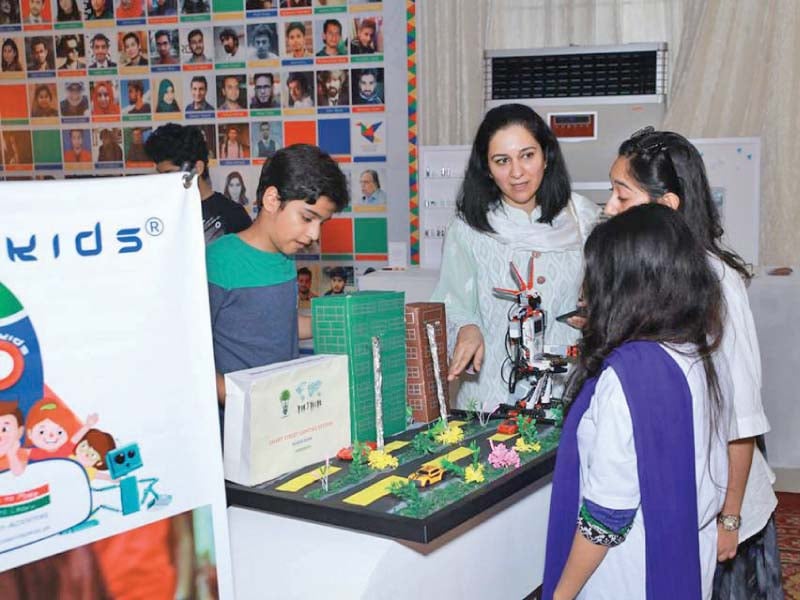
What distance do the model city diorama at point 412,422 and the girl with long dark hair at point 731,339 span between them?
0.33 m

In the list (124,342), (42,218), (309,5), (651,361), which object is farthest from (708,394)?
(309,5)

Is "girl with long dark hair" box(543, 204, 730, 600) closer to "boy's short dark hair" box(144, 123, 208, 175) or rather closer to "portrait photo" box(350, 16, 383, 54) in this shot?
"boy's short dark hair" box(144, 123, 208, 175)

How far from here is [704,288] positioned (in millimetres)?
1438

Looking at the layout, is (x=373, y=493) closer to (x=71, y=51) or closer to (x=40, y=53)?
(x=71, y=51)

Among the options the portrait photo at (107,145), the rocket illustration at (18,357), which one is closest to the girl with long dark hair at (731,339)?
the rocket illustration at (18,357)

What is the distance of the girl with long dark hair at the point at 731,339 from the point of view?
163 cm

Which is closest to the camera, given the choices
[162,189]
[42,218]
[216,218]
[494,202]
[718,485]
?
[42,218]

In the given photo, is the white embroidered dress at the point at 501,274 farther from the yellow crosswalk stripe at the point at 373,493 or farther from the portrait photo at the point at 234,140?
the portrait photo at the point at 234,140

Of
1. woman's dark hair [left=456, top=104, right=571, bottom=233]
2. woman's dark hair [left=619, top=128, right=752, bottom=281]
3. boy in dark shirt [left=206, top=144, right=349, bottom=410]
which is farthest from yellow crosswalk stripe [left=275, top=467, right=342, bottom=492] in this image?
woman's dark hair [left=456, top=104, right=571, bottom=233]

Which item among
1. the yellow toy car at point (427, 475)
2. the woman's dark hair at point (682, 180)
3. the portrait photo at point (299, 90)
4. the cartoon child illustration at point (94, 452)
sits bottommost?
the yellow toy car at point (427, 475)

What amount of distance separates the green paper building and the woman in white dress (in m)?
0.35

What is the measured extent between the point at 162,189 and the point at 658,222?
74 cm

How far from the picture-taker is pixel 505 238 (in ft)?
7.32

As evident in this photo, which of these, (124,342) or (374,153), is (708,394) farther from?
(374,153)
